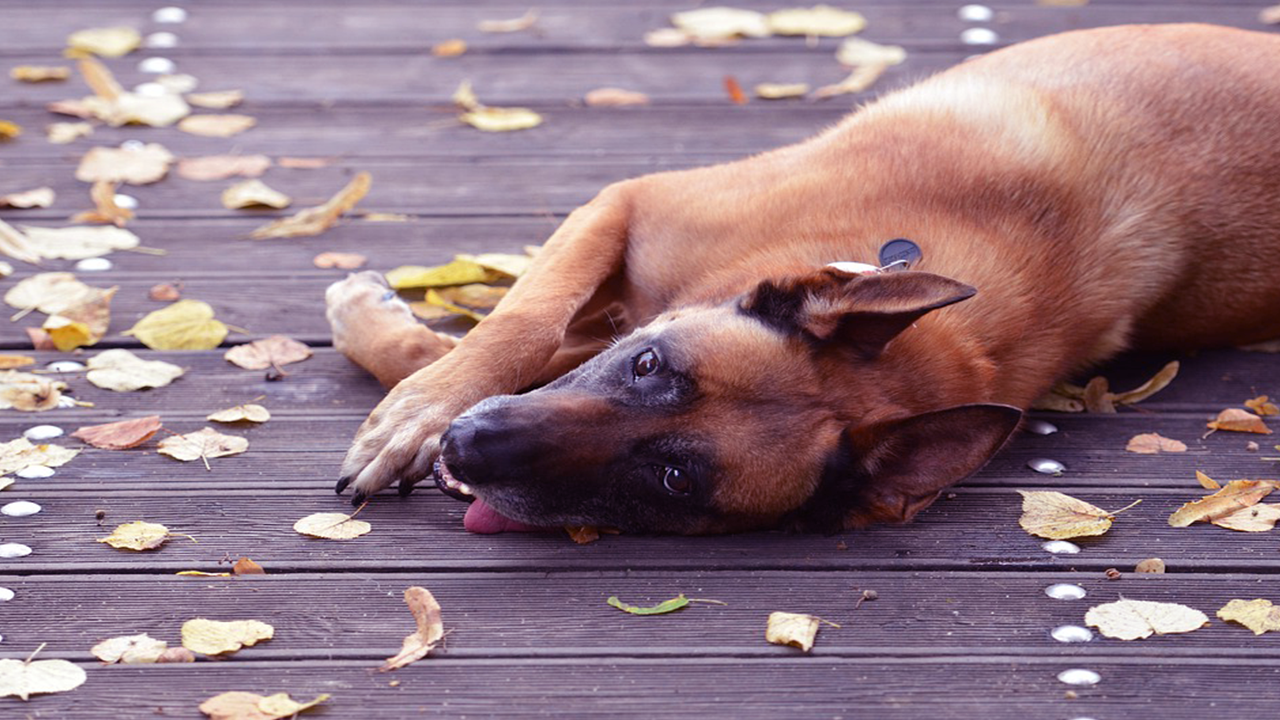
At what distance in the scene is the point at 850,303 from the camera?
2.46 m

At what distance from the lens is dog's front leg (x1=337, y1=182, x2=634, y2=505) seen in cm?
271

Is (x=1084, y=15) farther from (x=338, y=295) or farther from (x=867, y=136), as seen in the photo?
(x=338, y=295)

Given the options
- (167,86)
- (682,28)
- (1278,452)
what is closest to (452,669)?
(1278,452)

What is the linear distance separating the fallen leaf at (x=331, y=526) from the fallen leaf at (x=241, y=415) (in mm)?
435

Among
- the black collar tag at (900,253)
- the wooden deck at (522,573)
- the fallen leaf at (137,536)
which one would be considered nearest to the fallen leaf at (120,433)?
the wooden deck at (522,573)

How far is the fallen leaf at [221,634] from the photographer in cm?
225

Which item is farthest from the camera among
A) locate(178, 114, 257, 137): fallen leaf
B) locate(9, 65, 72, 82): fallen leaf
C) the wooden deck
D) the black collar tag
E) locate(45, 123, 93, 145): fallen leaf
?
locate(9, 65, 72, 82): fallen leaf

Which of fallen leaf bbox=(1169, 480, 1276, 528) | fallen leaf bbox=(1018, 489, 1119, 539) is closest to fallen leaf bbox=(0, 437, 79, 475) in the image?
fallen leaf bbox=(1018, 489, 1119, 539)

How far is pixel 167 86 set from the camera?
15.8 feet

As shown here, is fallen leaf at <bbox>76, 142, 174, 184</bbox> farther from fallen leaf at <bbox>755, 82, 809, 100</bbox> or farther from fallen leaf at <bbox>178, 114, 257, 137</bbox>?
fallen leaf at <bbox>755, 82, 809, 100</bbox>

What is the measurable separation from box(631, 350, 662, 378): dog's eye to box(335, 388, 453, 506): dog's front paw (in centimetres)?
45

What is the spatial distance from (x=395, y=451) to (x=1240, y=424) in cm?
188

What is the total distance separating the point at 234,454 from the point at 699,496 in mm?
1041

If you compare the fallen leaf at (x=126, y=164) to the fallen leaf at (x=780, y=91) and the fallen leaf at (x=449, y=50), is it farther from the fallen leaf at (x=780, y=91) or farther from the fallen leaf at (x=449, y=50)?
the fallen leaf at (x=780, y=91)
